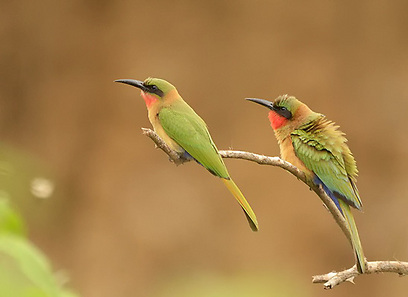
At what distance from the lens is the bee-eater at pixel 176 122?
1.84 feet

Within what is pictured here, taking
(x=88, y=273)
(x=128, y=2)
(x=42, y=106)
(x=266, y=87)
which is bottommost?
(x=88, y=273)

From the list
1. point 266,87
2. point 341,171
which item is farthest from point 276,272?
point 266,87

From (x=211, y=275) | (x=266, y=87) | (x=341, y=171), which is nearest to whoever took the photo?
(x=211, y=275)

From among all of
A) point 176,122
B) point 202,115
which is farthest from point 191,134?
point 202,115

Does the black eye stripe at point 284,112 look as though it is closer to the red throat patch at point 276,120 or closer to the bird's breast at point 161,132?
the red throat patch at point 276,120

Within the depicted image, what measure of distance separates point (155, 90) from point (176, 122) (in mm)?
33

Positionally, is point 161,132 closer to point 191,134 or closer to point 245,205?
point 191,134

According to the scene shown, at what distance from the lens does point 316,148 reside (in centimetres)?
68

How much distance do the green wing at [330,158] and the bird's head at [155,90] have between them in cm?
16

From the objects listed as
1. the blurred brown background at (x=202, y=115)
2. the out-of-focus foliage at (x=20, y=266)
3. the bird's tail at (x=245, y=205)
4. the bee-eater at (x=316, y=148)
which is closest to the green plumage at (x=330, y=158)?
the bee-eater at (x=316, y=148)

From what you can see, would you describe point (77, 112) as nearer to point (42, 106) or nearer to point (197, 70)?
point (42, 106)

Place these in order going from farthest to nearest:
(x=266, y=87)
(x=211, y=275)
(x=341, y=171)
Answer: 1. (x=266, y=87)
2. (x=341, y=171)
3. (x=211, y=275)

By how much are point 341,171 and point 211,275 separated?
0.31 meters

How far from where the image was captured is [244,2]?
375 centimetres
